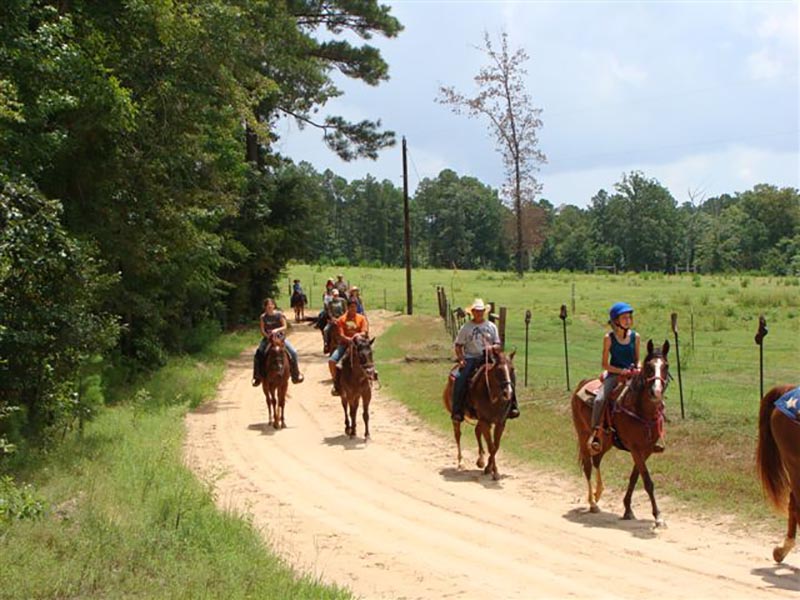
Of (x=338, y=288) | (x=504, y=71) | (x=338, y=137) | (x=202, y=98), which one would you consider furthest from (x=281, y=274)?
(x=504, y=71)

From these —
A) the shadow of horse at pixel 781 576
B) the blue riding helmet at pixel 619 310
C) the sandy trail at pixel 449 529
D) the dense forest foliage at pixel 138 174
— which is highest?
the dense forest foliage at pixel 138 174

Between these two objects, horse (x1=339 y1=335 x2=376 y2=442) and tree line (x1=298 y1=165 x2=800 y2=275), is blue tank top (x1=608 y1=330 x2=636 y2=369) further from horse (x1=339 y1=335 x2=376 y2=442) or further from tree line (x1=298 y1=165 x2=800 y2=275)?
tree line (x1=298 y1=165 x2=800 y2=275)

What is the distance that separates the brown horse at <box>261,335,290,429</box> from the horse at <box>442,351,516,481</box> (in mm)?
5724

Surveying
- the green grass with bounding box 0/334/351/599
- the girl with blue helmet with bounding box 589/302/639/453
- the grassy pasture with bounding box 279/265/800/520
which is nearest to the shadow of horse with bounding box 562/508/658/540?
the grassy pasture with bounding box 279/265/800/520

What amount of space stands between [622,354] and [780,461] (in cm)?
258

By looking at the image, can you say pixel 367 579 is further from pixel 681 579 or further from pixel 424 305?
pixel 424 305

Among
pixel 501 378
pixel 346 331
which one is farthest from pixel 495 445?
pixel 346 331

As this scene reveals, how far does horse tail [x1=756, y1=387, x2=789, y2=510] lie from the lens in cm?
940

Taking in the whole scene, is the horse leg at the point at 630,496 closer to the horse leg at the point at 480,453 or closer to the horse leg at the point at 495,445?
the horse leg at the point at 495,445

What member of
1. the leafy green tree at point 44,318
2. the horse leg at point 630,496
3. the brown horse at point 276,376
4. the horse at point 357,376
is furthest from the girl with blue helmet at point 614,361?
the brown horse at point 276,376

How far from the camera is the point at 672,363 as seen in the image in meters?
23.9

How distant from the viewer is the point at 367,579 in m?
8.94

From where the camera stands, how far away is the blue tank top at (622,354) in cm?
1132

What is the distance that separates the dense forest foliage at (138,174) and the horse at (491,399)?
6.24m
